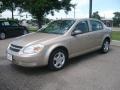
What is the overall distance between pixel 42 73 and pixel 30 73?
35 cm

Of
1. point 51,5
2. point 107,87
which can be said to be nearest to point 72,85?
point 107,87

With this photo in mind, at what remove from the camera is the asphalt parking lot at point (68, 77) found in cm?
469

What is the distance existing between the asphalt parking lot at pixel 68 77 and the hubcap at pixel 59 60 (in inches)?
7.9

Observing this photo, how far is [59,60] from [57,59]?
96 mm

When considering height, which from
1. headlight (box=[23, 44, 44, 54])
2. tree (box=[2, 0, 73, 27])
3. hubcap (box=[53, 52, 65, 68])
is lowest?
hubcap (box=[53, 52, 65, 68])

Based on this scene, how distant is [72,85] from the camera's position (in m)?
4.76

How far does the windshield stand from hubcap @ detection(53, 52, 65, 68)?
2.60ft

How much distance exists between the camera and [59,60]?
5.96 metres

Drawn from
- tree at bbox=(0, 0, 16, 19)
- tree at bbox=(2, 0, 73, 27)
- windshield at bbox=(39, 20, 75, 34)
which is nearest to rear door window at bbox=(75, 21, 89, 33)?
windshield at bbox=(39, 20, 75, 34)

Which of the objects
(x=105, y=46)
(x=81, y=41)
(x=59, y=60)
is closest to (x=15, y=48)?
(x=59, y=60)

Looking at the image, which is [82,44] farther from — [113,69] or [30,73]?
[30,73]

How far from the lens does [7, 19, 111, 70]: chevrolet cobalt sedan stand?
5453mm

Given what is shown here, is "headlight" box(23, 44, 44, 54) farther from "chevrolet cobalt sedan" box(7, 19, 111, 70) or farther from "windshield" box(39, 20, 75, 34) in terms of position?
"windshield" box(39, 20, 75, 34)

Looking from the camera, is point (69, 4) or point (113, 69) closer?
point (113, 69)
